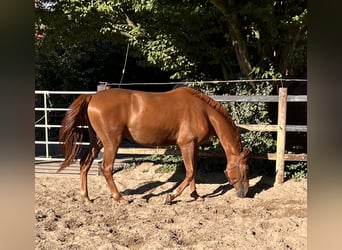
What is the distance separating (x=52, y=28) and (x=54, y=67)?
6216mm

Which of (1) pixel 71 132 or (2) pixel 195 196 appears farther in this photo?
(2) pixel 195 196

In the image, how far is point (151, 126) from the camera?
5555mm

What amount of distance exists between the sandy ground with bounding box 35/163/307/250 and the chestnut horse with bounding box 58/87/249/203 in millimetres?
333

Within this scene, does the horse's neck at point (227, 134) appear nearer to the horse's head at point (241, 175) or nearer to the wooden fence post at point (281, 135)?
the horse's head at point (241, 175)

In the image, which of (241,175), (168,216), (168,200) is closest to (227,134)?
(241,175)

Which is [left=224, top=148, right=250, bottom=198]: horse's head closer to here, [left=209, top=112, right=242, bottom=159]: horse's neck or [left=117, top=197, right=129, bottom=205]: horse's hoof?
[left=209, top=112, right=242, bottom=159]: horse's neck

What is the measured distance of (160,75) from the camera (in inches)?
558

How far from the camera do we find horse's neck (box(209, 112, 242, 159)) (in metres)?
5.67

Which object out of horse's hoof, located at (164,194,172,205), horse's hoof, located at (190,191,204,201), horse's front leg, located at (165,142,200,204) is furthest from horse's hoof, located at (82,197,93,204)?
horse's hoof, located at (190,191,204,201)

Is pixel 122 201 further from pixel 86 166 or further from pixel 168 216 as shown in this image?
pixel 168 216

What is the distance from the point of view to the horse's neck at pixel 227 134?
5672mm

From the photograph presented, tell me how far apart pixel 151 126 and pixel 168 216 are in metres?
1.36

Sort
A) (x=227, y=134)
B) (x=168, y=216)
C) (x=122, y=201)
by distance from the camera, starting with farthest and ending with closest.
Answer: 1. (x=227, y=134)
2. (x=122, y=201)
3. (x=168, y=216)
